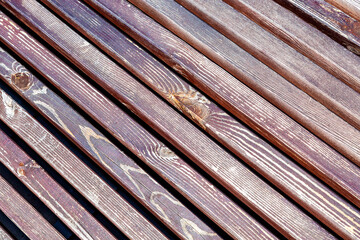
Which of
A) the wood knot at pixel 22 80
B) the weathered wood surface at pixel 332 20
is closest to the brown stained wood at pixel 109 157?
the wood knot at pixel 22 80

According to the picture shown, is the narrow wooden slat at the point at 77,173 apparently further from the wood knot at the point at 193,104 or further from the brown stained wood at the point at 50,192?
the wood knot at the point at 193,104

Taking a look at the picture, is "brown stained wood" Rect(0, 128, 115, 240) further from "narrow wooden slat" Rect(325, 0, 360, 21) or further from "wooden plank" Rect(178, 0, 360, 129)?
"narrow wooden slat" Rect(325, 0, 360, 21)

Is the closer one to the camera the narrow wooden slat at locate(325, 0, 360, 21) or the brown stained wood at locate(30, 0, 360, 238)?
the brown stained wood at locate(30, 0, 360, 238)

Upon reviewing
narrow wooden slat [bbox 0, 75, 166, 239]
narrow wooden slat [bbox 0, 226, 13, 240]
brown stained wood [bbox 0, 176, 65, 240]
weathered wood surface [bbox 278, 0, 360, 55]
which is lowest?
narrow wooden slat [bbox 0, 226, 13, 240]

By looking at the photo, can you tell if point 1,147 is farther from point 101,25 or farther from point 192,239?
point 192,239

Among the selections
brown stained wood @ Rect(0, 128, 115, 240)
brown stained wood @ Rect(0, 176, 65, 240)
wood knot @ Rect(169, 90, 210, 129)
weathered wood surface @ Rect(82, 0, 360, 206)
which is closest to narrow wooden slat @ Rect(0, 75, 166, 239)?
brown stained wood @ Rect(0, 128, 115, 240)

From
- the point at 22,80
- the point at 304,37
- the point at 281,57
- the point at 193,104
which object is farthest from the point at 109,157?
the point at 304,37

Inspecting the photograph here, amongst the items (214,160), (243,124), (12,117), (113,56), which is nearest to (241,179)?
(214,160)

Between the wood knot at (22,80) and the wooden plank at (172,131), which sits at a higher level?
the wooden plank at (172,131)
